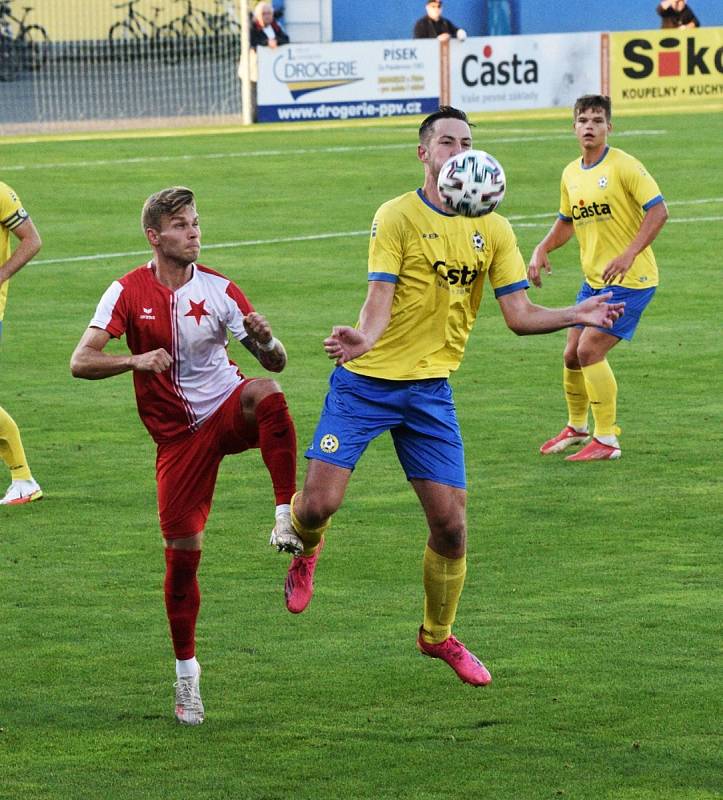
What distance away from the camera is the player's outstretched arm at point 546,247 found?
12.4m

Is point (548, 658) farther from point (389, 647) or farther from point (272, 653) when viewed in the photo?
point (272, 653)

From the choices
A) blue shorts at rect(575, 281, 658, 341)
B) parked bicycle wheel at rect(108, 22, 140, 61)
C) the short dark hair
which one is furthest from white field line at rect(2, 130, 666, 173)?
the short dark hair

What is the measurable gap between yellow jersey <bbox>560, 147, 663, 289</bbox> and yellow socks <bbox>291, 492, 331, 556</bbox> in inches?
183

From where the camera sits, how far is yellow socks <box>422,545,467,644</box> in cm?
774

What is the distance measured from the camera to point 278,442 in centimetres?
717

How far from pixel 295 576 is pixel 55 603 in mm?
1802

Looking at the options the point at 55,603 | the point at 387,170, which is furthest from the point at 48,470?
the point at 387,170

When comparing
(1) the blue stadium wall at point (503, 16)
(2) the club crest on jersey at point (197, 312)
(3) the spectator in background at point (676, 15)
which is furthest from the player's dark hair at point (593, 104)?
(1) the blue stadium wall at point (503, 16)

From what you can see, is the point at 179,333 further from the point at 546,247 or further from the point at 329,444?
the point at 546,247

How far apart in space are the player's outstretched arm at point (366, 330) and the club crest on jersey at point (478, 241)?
1.28 feet

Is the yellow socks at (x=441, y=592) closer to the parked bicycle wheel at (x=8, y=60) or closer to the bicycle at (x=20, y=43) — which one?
the parked bicycle wheel at (x=8, y=60)

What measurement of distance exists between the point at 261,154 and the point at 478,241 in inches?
981

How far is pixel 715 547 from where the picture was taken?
9875 mm

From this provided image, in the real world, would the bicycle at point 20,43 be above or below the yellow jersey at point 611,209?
above
